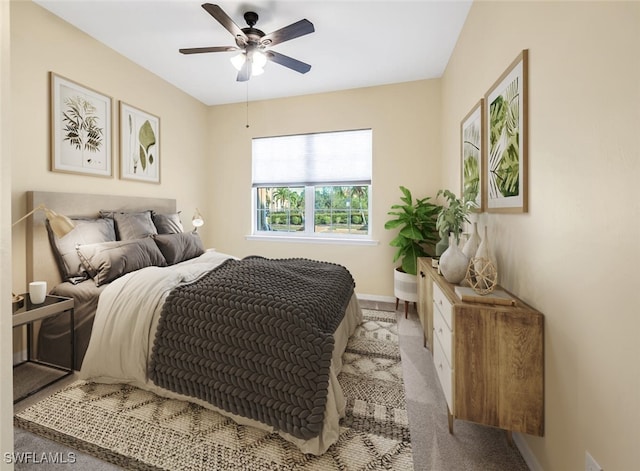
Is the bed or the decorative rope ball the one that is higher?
the decorative rope ball

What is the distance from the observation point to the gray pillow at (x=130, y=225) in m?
2.74

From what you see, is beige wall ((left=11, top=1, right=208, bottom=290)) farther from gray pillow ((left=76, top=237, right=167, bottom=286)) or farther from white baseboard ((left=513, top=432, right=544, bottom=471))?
white baseboard ((left=513, top=432, right=544, bottom=471))

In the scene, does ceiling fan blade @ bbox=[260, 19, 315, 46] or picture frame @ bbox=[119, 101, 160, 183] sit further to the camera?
picture frame @ bbox=[119, 101, 160, 183]

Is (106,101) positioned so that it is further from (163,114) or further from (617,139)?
(617,139)

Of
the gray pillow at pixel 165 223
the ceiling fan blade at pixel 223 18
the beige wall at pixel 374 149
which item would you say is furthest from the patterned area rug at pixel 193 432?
the ceiling fan blade at pixel 223 18

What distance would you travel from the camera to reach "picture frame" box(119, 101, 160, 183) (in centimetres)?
305

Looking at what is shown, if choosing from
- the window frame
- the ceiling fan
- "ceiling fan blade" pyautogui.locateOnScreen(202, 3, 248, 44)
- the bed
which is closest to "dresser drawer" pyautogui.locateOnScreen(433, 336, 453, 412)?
the bed

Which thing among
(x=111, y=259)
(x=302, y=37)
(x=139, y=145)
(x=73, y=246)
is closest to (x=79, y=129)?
(x=139, y=145)

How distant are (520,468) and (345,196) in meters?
3.19

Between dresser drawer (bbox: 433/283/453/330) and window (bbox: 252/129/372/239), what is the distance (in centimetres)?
211

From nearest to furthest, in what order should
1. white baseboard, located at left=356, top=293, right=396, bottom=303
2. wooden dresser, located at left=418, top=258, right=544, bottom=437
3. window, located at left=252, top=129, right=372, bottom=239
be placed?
1. wooden dresser, located at left=418, top=258, right=544, bottom=437
2. white baseboard, located at left=356, top=293, right=396, bottom=303
3. window, located at left=252, top=129, right=372, bottom=239

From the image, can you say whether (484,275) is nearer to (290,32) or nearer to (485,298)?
(485,298)

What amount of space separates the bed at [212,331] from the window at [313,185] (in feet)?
5.51

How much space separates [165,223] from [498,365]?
3.33 m
